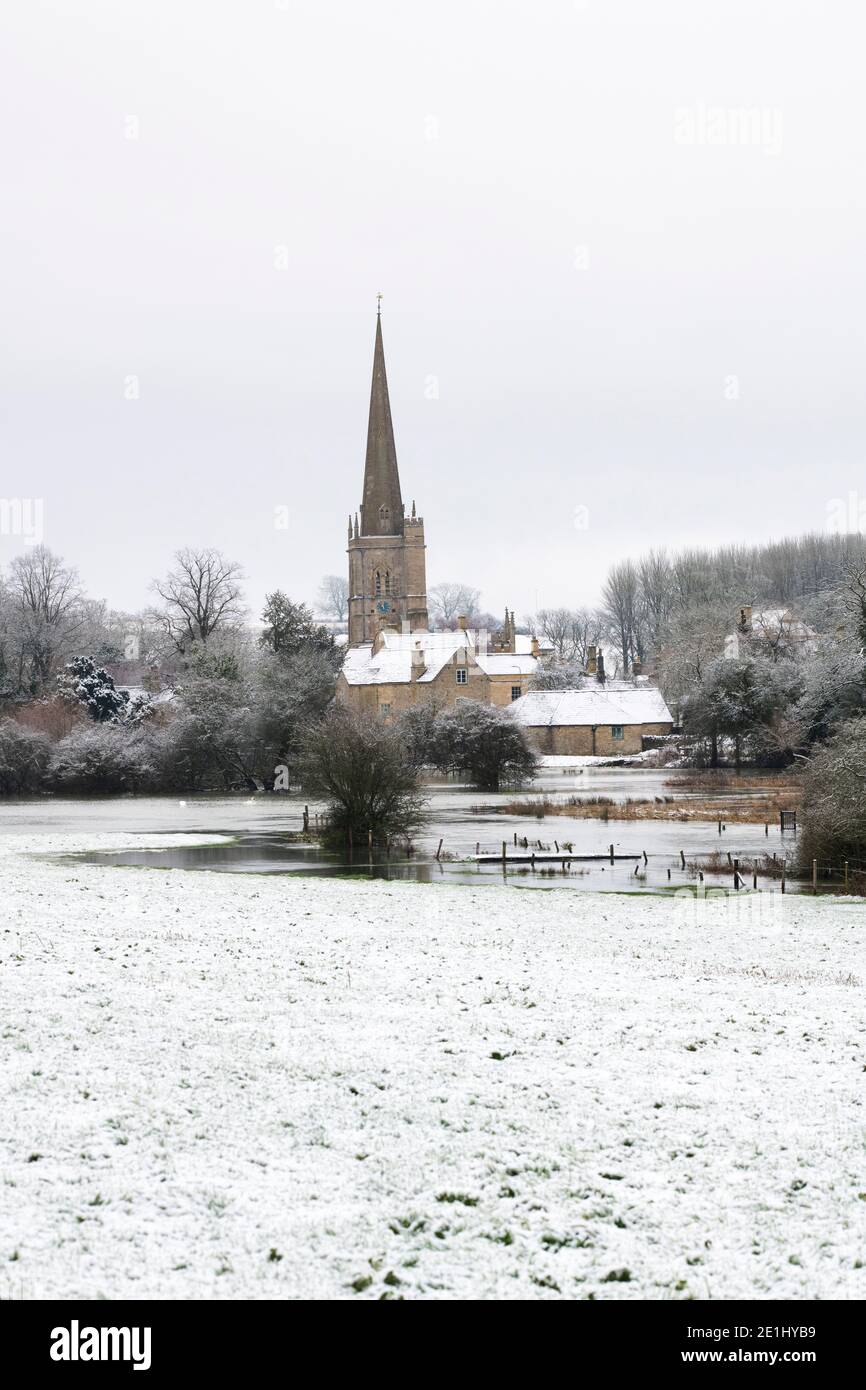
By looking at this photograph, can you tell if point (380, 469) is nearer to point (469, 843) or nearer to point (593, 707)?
point (593, 707)

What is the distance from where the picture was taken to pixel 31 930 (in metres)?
15.7

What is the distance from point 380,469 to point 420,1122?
354ft

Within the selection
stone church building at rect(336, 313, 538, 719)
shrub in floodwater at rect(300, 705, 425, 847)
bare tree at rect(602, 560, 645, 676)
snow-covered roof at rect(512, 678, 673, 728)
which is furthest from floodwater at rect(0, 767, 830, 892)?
bare tree at rect(602, 560, 645, 676)

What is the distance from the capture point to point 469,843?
36.2m

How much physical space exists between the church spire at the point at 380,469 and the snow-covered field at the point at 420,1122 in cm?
9913

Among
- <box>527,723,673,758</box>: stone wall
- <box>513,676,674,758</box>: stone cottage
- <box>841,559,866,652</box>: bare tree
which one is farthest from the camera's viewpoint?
<box>513,676,674,758</box>: stone cottage

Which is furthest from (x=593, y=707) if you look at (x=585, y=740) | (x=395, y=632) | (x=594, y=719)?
(x=395, y=632)

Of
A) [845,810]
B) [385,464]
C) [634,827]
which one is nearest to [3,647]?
[385,464]

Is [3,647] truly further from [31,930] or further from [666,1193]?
[666,1193]

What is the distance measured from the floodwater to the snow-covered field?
13.4 m

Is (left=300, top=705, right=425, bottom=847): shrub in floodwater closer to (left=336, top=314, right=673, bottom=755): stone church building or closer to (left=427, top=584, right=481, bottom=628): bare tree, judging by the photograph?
(left=336, top=314, right=673, bottom=755): stone church building

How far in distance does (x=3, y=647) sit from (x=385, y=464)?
141ft

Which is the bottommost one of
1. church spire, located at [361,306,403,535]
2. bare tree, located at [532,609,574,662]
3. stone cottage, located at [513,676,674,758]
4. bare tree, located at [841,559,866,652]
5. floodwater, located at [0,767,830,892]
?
floodwater, located at [0,767,830,892]

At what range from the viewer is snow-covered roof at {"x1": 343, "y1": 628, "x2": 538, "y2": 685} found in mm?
90188
